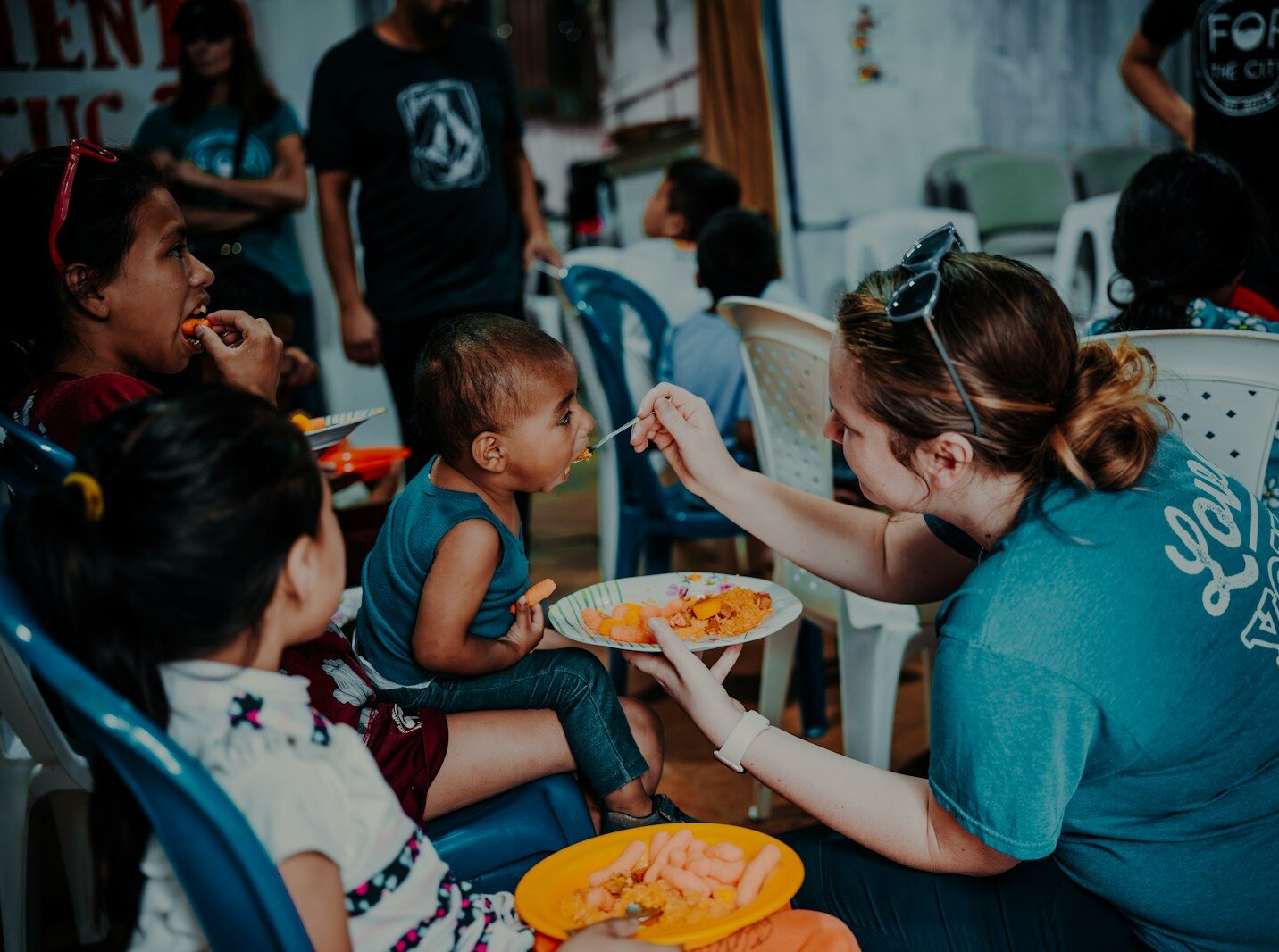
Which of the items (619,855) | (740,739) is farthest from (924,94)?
(619,855)

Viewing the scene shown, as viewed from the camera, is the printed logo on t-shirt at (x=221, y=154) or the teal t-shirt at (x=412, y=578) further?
the printed logo on t-shirt at (x=221, y=154)

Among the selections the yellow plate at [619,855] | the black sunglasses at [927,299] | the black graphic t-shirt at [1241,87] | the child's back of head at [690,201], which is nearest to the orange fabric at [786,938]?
the yellow plate at [619,855]

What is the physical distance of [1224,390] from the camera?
1.57 m

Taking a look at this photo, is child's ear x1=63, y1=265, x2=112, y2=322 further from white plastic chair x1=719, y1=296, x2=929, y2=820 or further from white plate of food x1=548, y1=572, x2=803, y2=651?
white plastic chair x1=719, y1=296, x2=929, y2=820

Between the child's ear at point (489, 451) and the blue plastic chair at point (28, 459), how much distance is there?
0.54 m

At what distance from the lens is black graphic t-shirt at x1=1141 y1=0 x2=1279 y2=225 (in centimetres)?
271

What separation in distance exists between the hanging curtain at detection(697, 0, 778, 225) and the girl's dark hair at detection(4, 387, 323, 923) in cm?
503

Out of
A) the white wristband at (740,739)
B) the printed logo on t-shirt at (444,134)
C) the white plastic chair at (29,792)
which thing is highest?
the printed logo on t-shirt at (444,134)

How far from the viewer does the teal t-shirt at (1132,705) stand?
3.41ft

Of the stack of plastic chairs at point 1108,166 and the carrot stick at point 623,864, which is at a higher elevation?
the stack of plastic chairs at point 1108,166

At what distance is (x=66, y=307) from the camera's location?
4.65ft

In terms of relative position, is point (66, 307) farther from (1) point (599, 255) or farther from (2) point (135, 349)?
(1) point (599, 255)

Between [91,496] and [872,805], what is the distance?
83 centimetres

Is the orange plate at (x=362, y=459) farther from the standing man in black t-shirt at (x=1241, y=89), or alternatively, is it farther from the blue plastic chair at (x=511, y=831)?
the standing man in black t-shirt at (x=1241, y=89)
